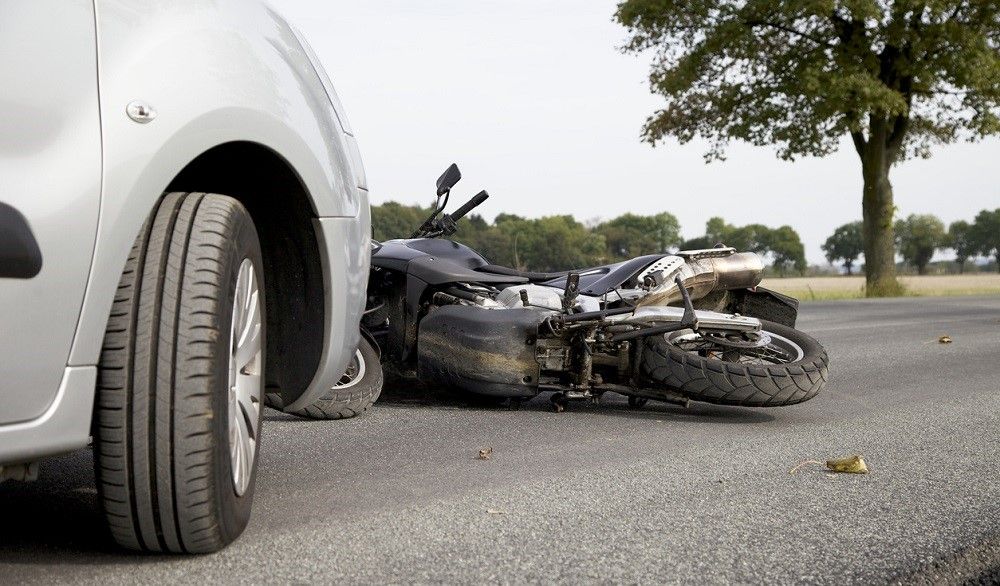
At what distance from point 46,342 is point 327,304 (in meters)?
1.00

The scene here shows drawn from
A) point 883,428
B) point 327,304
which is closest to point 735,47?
point 883,428

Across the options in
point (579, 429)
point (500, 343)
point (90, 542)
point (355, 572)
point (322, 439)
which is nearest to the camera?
point (355, 572)

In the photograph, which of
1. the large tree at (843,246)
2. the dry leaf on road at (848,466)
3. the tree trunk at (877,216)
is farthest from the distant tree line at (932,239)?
the dry leaf on road at (848,466)

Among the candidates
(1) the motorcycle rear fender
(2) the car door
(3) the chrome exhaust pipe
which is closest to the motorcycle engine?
(3) the chrome exhaust pipe

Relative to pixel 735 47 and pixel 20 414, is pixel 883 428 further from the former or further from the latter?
pixel 735 47

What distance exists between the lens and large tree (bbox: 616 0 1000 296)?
25.2 metres

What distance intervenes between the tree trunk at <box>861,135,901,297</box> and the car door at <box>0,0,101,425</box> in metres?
25.6

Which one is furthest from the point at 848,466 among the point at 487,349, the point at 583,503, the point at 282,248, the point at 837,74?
the point at 837,74

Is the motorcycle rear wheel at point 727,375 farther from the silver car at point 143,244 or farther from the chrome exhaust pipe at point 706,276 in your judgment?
the silver car at point 143,244

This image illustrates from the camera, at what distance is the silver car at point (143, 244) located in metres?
2.21

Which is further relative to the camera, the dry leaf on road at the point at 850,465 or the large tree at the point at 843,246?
the large tree at the point at 843,246

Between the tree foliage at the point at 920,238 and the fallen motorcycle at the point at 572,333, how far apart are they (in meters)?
130

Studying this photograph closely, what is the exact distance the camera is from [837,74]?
25.0 metres

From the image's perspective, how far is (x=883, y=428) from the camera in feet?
17.2
